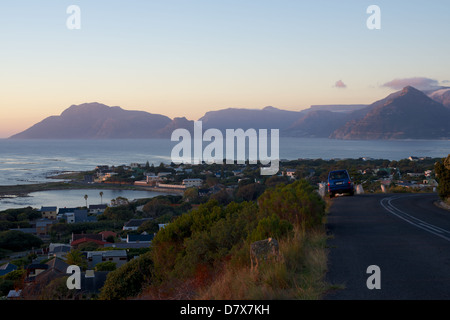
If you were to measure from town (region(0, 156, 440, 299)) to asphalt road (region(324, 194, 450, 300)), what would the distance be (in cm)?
463

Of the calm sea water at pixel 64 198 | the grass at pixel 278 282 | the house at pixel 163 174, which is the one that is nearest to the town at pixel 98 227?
the grass at pixel 278 282

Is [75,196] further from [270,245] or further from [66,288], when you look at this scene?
[270,245]

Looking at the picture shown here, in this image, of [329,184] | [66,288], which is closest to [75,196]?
[329,184]

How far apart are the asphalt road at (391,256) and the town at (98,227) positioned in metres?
4.63

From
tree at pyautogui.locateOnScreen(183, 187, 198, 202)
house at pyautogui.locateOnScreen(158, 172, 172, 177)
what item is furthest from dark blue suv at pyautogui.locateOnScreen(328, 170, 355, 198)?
house at pyautogui.locateOnScreen(158, 172, 172, 177)

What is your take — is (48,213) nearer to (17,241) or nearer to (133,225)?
(133,225)

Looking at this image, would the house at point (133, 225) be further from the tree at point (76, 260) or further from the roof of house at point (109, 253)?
the tree at point (76, 260)

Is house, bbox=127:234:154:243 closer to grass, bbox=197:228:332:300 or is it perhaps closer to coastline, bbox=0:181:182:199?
grass, bbox=197:228:332:300

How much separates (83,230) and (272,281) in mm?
38414

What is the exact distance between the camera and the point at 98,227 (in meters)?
43.7

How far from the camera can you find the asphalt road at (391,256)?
6.16m

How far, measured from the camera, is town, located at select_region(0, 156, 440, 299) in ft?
62.9

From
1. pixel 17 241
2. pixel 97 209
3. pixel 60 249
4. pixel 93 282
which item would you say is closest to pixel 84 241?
pixel 60 249
